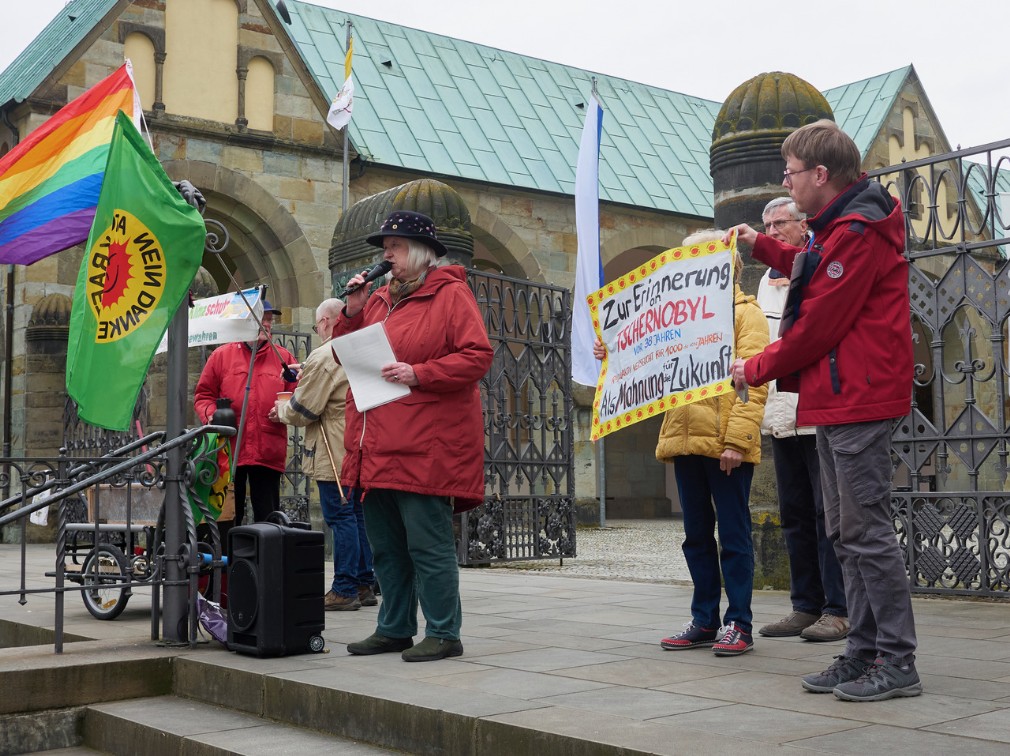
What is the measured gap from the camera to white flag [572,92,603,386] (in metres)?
11.2

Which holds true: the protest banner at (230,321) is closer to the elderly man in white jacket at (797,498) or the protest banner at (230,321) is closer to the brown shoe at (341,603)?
the brown shoe at (341,603)

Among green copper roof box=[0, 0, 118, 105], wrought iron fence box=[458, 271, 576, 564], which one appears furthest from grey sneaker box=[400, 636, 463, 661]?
green copper roof box=[0, 0, 118, 105]

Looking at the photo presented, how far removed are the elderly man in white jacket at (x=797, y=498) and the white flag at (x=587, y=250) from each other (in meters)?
4.66

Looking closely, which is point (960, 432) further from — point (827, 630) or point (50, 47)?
point (50, 47)

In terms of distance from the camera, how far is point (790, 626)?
6.14 metres

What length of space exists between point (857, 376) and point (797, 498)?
2.00 metres

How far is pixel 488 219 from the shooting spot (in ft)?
71.6

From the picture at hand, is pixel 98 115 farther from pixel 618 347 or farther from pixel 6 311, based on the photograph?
pixel 6 311

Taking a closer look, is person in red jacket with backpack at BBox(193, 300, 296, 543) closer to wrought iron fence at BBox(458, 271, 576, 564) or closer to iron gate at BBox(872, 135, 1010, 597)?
wrought iron fence at BBox(458, 271, 576, 564)

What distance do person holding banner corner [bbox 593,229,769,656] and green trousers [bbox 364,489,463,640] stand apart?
1013mm

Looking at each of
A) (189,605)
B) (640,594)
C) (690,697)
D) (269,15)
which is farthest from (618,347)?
(269,15)

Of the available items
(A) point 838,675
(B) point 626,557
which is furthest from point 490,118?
(A) point 838,675

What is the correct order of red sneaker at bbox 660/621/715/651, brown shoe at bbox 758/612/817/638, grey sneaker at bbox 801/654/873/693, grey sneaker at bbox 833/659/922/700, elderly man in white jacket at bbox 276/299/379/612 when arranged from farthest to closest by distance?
elderly man in white jacket at bbox 276/299/379/612
brown shoe at bbox 758/612/817/638
red sneaker at bbox 660/621/715/651
grey sneaker at bbox 801/654/873/693
grey sneaker at bbox 833/659/922/700

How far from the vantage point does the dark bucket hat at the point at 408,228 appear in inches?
222
